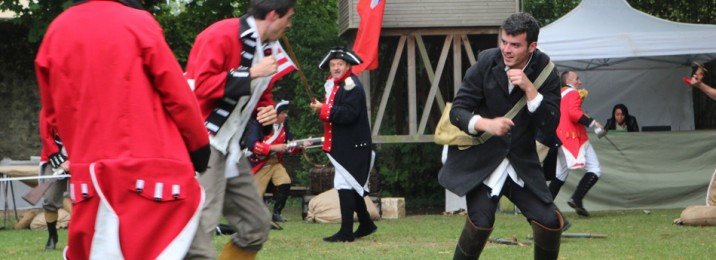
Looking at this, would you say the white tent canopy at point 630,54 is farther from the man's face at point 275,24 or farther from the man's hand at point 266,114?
the man's face at point 275,24

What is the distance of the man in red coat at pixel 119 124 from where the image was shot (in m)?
4.04

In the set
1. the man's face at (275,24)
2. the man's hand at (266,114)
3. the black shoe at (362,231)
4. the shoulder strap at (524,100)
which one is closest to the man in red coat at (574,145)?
the black shoe at (362,231)

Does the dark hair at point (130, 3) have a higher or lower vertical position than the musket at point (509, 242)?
higher

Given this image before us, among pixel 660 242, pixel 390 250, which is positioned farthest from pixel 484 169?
pixel 660 242

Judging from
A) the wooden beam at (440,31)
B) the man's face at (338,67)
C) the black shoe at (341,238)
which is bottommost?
the black shoe at (341,238)

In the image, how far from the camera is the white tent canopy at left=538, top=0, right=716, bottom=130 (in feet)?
48.7

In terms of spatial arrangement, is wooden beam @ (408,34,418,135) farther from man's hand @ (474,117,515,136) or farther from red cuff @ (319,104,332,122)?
man's hand @ (474,117,515,136)

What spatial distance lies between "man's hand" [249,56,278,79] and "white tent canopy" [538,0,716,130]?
9298 millimetres

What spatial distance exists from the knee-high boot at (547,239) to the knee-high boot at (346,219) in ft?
15.3

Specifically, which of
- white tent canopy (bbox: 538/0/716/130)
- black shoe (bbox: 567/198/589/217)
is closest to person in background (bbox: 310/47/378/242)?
black shoe (bbox: 567/198/589/217)

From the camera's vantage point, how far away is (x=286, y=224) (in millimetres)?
14414

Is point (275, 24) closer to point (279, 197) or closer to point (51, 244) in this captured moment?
point (51, 244)

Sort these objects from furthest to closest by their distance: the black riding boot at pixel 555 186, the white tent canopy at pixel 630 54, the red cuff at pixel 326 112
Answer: the white tent canopy at pixel 630 54 < the black riding boot at pixel 555 186 < the red cuff at pixel 326 112


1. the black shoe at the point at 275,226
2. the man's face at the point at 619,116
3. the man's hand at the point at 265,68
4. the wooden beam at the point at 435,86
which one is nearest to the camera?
the man's hand at the point at 265,68
